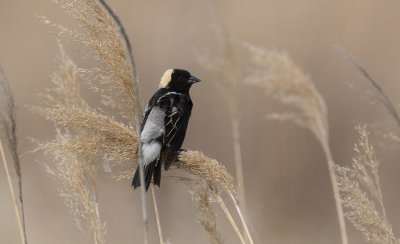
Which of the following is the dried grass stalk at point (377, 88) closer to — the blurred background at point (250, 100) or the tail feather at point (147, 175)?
the tail feather at point (147, 175)

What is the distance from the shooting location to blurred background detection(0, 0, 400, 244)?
6.13m

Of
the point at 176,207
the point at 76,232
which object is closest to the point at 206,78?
the point at 176,207

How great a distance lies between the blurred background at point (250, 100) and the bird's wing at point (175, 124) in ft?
7.88

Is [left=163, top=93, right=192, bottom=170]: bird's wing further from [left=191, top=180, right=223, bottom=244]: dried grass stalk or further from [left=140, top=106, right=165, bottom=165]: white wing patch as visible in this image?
[left=191, top=180, right=223, bottom=244]: dried grass stalk

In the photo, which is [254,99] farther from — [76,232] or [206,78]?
[76,232]

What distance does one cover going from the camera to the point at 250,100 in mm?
6258

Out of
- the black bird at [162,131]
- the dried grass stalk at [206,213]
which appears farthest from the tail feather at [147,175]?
the dried grass stalk at [206,213]

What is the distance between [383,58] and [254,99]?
1.16 metres

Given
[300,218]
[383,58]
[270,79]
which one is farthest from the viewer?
[300,218]

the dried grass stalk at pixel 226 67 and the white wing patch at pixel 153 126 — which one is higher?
the dried grass stalk at pixel 226 67

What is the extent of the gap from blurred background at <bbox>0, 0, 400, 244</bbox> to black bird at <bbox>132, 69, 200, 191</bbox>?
8.09 feet

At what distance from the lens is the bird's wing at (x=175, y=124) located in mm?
3168

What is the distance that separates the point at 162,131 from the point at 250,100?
9.99ft

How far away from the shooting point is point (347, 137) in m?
6.30
